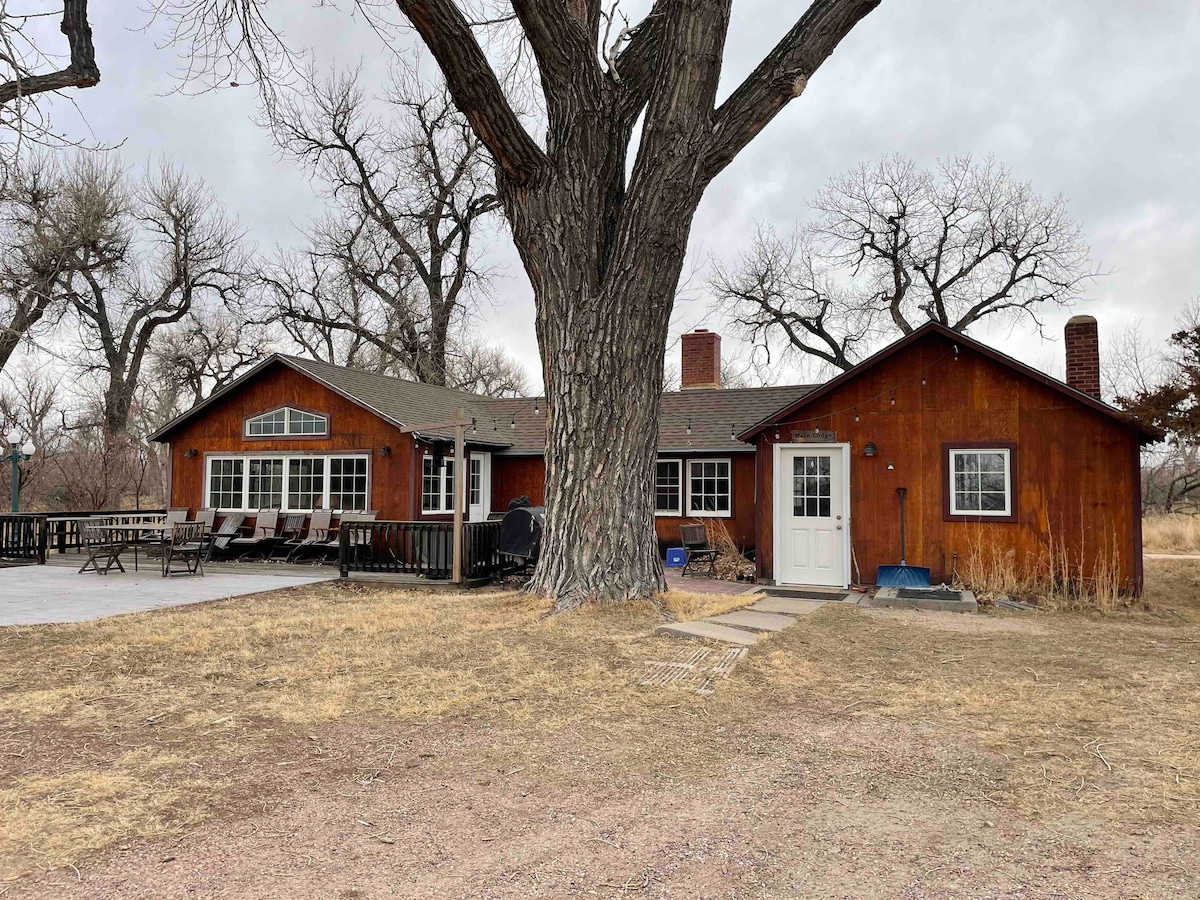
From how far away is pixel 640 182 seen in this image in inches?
318

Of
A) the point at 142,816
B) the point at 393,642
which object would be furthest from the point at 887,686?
the point at 142,816

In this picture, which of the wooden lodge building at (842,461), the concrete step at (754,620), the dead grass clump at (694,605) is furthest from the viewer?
the wooden lodge building at (842,461)

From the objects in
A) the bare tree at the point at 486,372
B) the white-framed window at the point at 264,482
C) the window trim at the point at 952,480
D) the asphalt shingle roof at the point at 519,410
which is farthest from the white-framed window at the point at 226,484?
the bare tree at the point at 486,372

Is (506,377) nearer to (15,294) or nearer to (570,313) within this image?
(15,294)

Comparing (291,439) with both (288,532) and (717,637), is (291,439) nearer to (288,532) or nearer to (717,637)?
(288,532)

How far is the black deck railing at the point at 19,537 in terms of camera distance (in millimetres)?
14609

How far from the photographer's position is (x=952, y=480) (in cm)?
1135

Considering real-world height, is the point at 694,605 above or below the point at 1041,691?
above

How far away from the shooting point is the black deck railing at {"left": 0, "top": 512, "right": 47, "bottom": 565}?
1461 cm

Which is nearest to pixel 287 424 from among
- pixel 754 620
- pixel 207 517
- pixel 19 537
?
pixel 207 517

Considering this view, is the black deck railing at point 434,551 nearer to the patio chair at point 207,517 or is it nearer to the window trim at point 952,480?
the patio chair at point 207,517

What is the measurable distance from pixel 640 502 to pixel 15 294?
17.0 meters

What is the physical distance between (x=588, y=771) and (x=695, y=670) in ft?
6.72

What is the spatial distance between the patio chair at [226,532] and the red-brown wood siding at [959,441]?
979 centimetres
